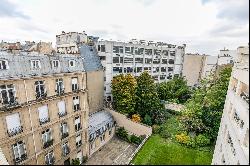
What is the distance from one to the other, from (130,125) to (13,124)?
21988 mm

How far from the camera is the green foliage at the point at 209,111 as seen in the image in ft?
109

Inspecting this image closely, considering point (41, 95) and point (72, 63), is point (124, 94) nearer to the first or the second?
point (72, 63)

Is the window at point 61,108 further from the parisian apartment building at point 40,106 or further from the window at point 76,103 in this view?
the window at point 76,103

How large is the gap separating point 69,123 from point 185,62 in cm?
5140

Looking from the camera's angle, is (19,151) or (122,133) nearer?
(19,151)

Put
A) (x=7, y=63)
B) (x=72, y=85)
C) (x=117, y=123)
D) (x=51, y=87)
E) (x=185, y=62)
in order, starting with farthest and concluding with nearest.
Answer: (x=185, y=62)
(x=117, y=123)
(x=72, y=85)
(x=51, y=87)
(x=7, y=63)

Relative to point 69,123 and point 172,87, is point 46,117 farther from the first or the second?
point 172,87

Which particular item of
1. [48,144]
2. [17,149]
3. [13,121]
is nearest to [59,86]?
[13,121]

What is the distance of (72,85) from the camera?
2672 centimetres

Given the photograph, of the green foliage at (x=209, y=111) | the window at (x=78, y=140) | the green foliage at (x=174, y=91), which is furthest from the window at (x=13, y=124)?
the green foliage at (x=174, y=91)

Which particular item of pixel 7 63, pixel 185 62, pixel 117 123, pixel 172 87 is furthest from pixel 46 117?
pixel 185 62

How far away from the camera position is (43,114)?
941 inches

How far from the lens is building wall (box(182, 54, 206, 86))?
6750 centimetres

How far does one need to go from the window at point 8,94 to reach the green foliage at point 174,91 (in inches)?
1511
